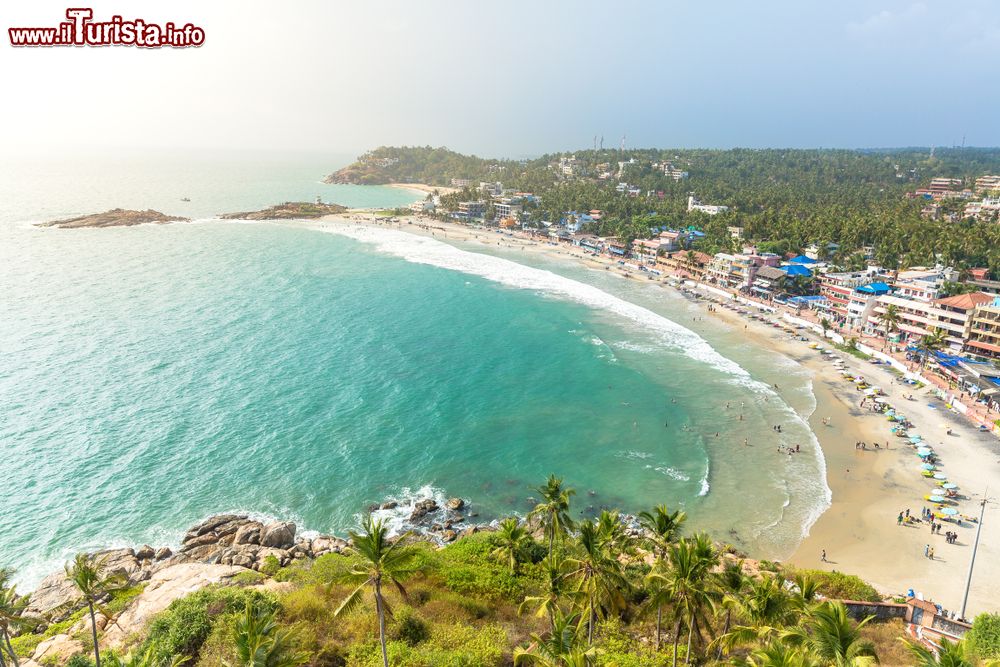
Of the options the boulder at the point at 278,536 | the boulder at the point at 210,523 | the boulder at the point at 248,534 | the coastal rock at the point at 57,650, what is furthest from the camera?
the boulder at the point at 210,523

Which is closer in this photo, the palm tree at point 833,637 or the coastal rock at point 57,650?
the palm tree at point 833,637

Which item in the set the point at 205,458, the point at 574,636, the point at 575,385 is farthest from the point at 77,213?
the point at 574,636

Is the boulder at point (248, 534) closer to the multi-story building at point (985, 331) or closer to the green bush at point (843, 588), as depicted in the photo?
the green bush at point (843, 588)

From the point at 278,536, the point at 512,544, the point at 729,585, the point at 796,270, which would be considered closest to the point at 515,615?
the point at 512,544

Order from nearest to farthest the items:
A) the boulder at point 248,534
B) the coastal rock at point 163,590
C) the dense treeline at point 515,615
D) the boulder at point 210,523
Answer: the dense treeline at point 515,615 < the coastal rock at point 163,590 < the boulder at point 248,534 < the boulder at point 210,523

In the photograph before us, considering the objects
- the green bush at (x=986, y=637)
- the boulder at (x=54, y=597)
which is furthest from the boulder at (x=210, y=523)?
the green bush at (x=986, y=637)

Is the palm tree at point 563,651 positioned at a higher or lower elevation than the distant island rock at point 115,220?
lower
